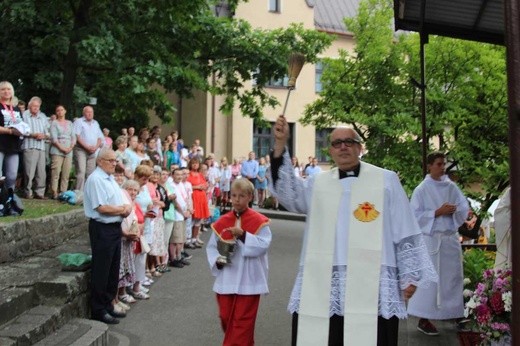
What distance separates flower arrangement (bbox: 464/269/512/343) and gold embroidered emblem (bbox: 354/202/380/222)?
1.18 metres

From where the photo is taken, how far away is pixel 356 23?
13.9m

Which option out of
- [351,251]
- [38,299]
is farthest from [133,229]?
[351,251]

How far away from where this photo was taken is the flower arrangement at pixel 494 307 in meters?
4.86

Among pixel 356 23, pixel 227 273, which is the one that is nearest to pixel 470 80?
pixel 356 23

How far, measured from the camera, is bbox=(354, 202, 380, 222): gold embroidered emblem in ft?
14.6

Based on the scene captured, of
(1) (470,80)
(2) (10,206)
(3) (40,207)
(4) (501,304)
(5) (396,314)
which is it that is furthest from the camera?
(1) (470,80)

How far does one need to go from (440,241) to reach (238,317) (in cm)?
279

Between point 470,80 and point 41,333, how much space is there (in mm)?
8347

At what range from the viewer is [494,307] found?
195 inches

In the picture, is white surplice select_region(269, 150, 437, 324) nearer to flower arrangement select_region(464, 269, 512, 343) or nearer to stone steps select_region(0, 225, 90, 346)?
flower arrangement select_region(464, 269, 512, 343)

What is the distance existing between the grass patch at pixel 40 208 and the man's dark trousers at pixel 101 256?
4.27ft

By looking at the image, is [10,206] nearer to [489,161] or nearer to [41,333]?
[41,333]

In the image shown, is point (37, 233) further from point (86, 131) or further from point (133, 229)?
point (86, 131)

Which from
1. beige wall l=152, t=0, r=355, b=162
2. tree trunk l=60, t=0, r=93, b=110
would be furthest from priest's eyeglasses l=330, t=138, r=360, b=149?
beige wall l=152, t=0, r=355, b=162
